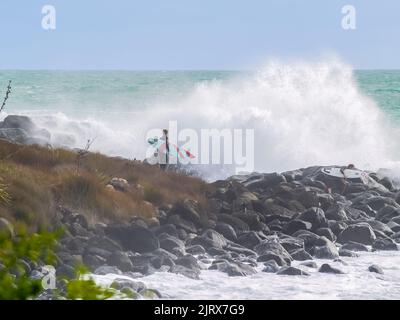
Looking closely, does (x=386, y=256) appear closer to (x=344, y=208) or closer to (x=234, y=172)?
(x=344, y=208)

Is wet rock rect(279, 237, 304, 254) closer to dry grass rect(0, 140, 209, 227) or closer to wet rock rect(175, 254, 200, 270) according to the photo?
wet rock rect(175, 254, 200, 270)

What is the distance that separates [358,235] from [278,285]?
12.7ft

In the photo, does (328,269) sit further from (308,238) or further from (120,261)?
(120,261)

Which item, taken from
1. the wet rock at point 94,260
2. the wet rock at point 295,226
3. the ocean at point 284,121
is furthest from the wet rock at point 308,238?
the ocean at point 284,121

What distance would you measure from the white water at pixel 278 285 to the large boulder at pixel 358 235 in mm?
2269

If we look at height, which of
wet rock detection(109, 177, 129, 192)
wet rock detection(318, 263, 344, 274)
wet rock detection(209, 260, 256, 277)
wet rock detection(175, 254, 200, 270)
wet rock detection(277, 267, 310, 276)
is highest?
wet rock detection(109, 177, 129, 192)

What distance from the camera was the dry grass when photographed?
9859 millimetres

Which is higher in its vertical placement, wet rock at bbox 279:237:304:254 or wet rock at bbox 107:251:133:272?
wet rock at bbox 107:251:133:272

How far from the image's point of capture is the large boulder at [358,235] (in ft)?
40.4

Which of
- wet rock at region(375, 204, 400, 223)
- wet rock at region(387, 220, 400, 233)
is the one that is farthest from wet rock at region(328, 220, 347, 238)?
wet rock at region(375, 204, 400, 223)

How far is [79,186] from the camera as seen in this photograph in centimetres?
1120

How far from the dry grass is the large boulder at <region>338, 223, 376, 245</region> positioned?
2.66 m

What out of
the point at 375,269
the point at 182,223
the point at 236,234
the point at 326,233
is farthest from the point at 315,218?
the point at 375,269
